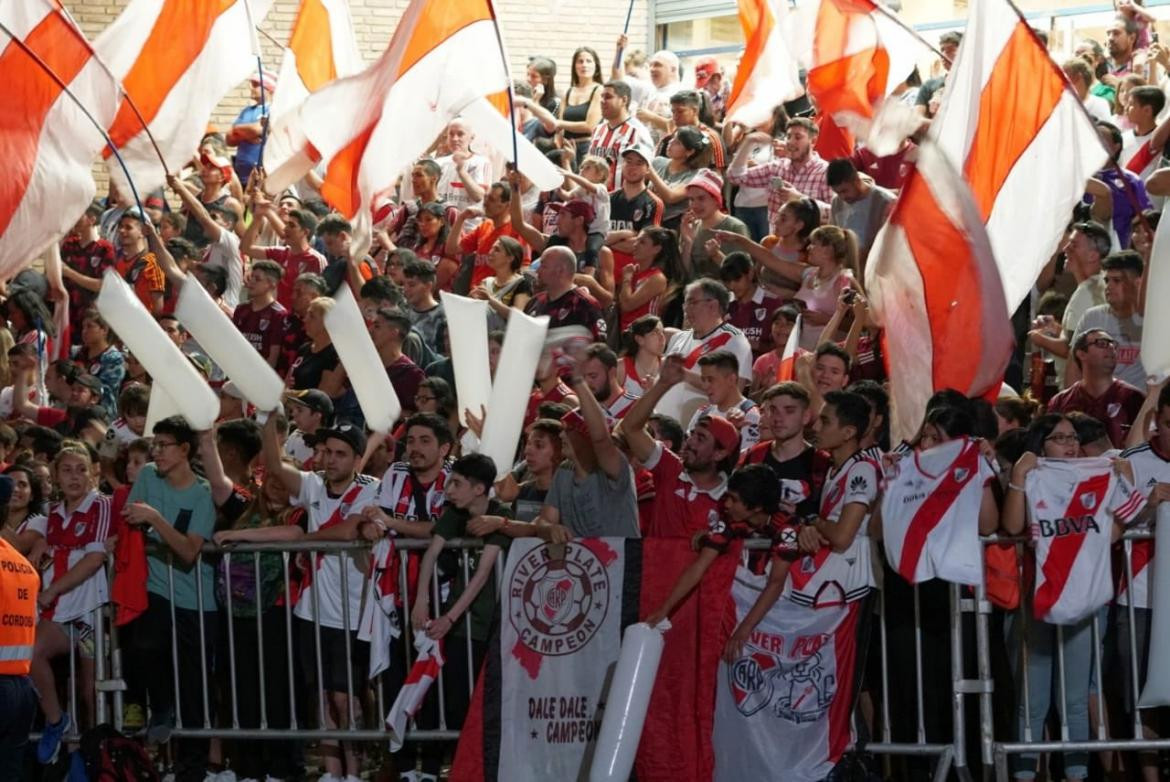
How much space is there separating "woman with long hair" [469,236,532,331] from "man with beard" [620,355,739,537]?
3.30 meters

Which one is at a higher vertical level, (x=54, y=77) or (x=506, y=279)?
(x=54, y=77)

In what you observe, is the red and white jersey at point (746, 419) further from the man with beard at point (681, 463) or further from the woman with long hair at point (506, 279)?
the woman with long hair at point (506, 279)

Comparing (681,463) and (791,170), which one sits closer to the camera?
(681,463)

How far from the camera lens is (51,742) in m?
9.30

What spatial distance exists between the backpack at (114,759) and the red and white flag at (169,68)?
135 inches

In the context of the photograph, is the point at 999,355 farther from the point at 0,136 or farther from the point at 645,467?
the point at 0,136

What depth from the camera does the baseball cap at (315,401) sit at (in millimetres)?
10789

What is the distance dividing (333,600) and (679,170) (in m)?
6.22

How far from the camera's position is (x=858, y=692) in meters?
8.34

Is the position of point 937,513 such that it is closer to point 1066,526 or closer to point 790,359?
point 1066,526

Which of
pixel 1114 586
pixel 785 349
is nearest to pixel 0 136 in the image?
pixel 785 349

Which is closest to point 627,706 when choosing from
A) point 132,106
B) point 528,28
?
point 132,106

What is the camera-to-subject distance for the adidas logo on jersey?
8086 millimetres

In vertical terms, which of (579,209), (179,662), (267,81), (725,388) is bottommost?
(179,662)
